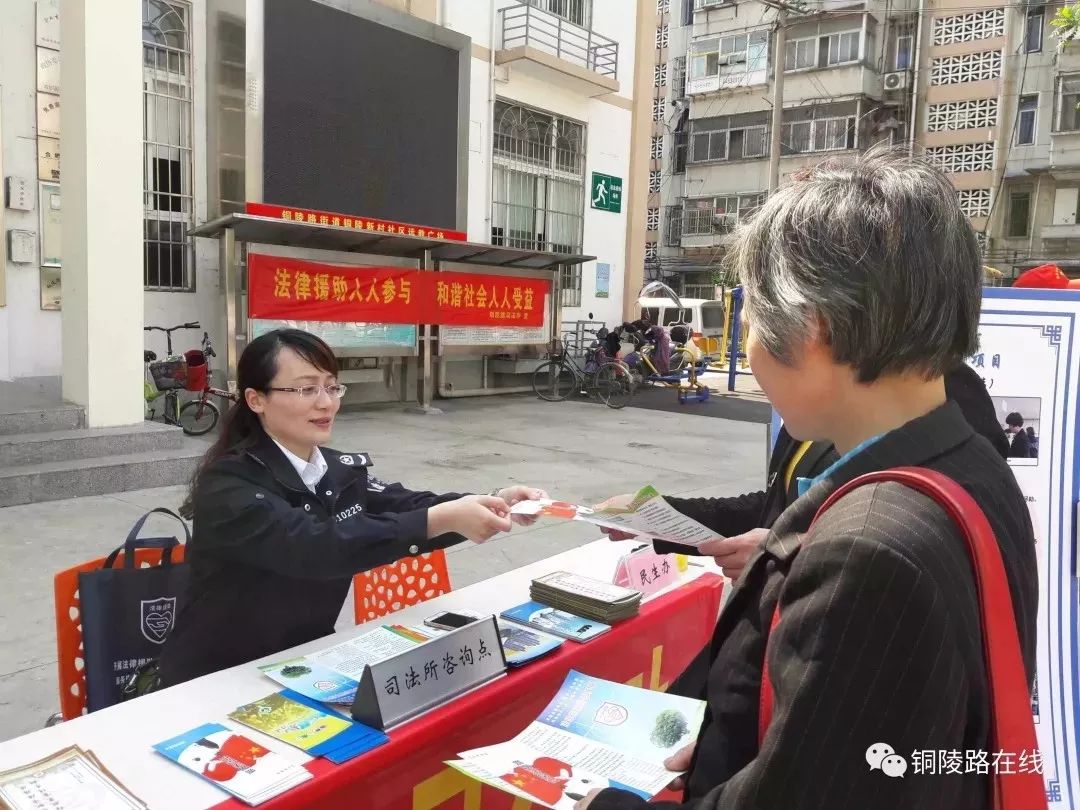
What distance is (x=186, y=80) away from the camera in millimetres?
8719

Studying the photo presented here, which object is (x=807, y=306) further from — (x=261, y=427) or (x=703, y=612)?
(x=703, y=612)

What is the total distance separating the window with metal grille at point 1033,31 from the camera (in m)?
23.1

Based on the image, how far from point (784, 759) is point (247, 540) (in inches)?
52.0

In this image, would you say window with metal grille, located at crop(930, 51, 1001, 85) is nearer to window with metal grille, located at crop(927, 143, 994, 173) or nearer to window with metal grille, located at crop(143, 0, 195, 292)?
window with metal grille, located at crop(927, 143, 994, 173)

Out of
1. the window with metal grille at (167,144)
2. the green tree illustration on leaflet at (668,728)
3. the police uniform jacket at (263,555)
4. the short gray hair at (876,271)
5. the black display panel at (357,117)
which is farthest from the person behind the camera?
the black display panel at (357,117)

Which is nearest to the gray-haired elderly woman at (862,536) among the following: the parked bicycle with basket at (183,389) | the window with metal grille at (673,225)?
the parked bicycle with basket at (183,389)

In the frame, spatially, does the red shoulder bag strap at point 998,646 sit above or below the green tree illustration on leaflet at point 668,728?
above

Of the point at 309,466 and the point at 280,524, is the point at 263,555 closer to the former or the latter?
the point at 280,524

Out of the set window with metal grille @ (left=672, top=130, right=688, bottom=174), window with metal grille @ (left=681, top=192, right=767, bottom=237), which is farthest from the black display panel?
window with metal grille @ (left=672, top=130, right=688, bottom=174)

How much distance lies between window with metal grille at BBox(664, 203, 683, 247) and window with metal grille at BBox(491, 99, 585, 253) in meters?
16.1

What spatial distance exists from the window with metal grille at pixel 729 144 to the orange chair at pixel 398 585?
87.3 feet

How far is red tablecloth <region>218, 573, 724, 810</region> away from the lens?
137 cm

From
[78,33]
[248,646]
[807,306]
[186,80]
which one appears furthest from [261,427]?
[186,80]

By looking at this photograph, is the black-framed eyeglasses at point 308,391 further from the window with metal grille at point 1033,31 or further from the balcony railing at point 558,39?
the window with metal grille at point 1033,31
